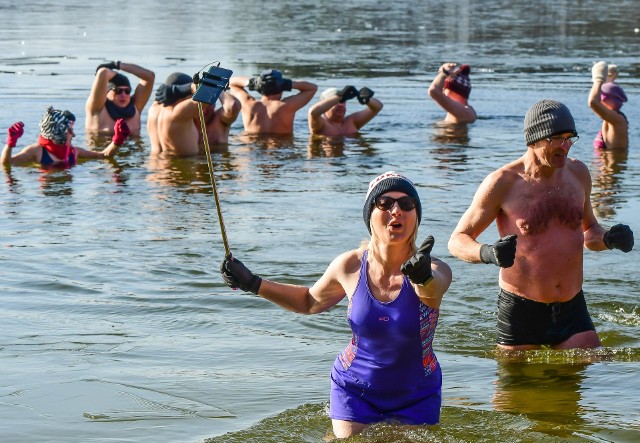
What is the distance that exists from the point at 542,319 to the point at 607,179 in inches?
306

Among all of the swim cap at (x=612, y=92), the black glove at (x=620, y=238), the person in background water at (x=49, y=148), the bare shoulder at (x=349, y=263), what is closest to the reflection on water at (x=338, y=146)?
the person in background water at (x=49, y=148)

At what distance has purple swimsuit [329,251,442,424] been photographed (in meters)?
5.84

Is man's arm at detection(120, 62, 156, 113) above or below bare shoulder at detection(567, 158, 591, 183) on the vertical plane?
below

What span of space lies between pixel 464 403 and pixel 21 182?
883 cm

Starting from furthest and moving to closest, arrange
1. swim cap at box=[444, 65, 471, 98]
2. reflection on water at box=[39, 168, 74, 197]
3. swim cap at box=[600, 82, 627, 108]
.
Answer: swim cap at box=[444, 65, 471, 98] < swim cap at box=[600, 82, 627, 108] < reflection on water at box=[39, 168, 74, 197]

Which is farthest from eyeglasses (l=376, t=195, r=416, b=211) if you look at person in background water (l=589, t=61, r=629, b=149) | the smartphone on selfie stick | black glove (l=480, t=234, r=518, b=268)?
person in background water (l=589, t=61, r=629, b=149)

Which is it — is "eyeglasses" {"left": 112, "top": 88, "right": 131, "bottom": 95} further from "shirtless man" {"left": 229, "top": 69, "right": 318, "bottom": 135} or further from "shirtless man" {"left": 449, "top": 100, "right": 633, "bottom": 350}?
"shirtless man" {"left": 449, "top": 100, "right": 633, "bottom": 350}

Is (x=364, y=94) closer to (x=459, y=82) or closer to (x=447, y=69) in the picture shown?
(x=447, y=69)

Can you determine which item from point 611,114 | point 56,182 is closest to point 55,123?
point 56,182

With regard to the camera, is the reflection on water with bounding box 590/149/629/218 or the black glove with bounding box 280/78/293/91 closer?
the reflection on water with bounding box 590/149/629/218

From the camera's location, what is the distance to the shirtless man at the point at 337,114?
59.4ft

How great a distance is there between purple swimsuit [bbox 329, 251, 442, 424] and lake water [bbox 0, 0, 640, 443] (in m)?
0.13

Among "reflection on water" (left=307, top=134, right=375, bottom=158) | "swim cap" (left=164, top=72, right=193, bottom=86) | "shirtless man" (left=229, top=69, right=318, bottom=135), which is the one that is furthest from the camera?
"shirtless man" (left=229, top=69, right=318, bottom=135)

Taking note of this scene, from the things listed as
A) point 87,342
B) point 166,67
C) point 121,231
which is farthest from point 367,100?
point 87,342
